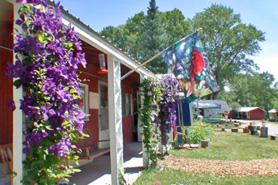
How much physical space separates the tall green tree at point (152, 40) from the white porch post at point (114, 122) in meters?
19.3

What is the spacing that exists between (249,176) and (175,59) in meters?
3.41

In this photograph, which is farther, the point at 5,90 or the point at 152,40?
the point at 152,40

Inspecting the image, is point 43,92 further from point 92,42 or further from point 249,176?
point 249,176

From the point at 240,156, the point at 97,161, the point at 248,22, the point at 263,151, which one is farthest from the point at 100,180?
the point at 248,22

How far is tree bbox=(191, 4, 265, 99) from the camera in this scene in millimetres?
33438

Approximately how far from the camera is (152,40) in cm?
2491

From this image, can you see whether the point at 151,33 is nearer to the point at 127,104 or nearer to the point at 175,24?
the point at 175,24

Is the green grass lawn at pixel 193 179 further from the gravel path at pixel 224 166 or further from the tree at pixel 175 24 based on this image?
the tree at pixel 175 24

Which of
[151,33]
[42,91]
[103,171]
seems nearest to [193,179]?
[103,171]

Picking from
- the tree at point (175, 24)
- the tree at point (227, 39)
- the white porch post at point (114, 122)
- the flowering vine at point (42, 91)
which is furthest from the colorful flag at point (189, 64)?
the tree at point (227, 39)

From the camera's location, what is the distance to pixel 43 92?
212 cm

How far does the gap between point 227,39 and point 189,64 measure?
30531 mm

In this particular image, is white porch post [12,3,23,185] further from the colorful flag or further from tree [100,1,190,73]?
tree [100,1,190,73]

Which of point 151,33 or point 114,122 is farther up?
point 151,33
